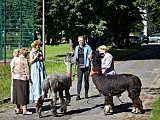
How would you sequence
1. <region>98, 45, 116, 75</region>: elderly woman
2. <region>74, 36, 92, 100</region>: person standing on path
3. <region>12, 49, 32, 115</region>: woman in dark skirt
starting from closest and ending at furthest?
<region>12, 49, 32, 115</region>: woman in dark skirt → <region>98, 45, 116, 75</region>: elderly woman → <region>74, 36, 92, 100</region>: person standing on path

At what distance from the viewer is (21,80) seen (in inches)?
414

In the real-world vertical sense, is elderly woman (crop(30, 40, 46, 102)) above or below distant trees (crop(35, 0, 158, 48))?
below

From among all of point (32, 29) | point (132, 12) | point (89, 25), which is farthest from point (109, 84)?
point (132, 12)

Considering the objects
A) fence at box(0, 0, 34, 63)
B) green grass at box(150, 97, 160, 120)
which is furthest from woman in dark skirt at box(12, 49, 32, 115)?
fence at box(0, 0, 34, 63)

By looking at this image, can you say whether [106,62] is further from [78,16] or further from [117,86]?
[78,16]

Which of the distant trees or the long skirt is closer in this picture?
the long skirt

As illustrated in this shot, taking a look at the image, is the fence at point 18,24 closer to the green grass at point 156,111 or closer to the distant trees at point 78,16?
the distant trees at point 78,16

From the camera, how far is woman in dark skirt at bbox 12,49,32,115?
10477 millimetres

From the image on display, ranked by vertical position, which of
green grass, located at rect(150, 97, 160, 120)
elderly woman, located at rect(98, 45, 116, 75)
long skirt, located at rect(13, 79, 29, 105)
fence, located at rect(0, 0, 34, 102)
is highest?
fence, located at rect(0, 0, 34, 102)

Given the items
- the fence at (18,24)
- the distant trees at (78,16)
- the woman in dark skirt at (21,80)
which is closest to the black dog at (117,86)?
the woman in dark skirt at (21,80)

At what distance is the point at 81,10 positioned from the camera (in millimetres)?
28578

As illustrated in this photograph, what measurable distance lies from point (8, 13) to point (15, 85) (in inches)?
781

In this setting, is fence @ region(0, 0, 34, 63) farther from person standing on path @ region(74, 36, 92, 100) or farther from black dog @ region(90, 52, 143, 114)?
black dog @ region(90, 52, 143, 114)

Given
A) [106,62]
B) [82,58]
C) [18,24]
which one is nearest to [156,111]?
[106,62]
